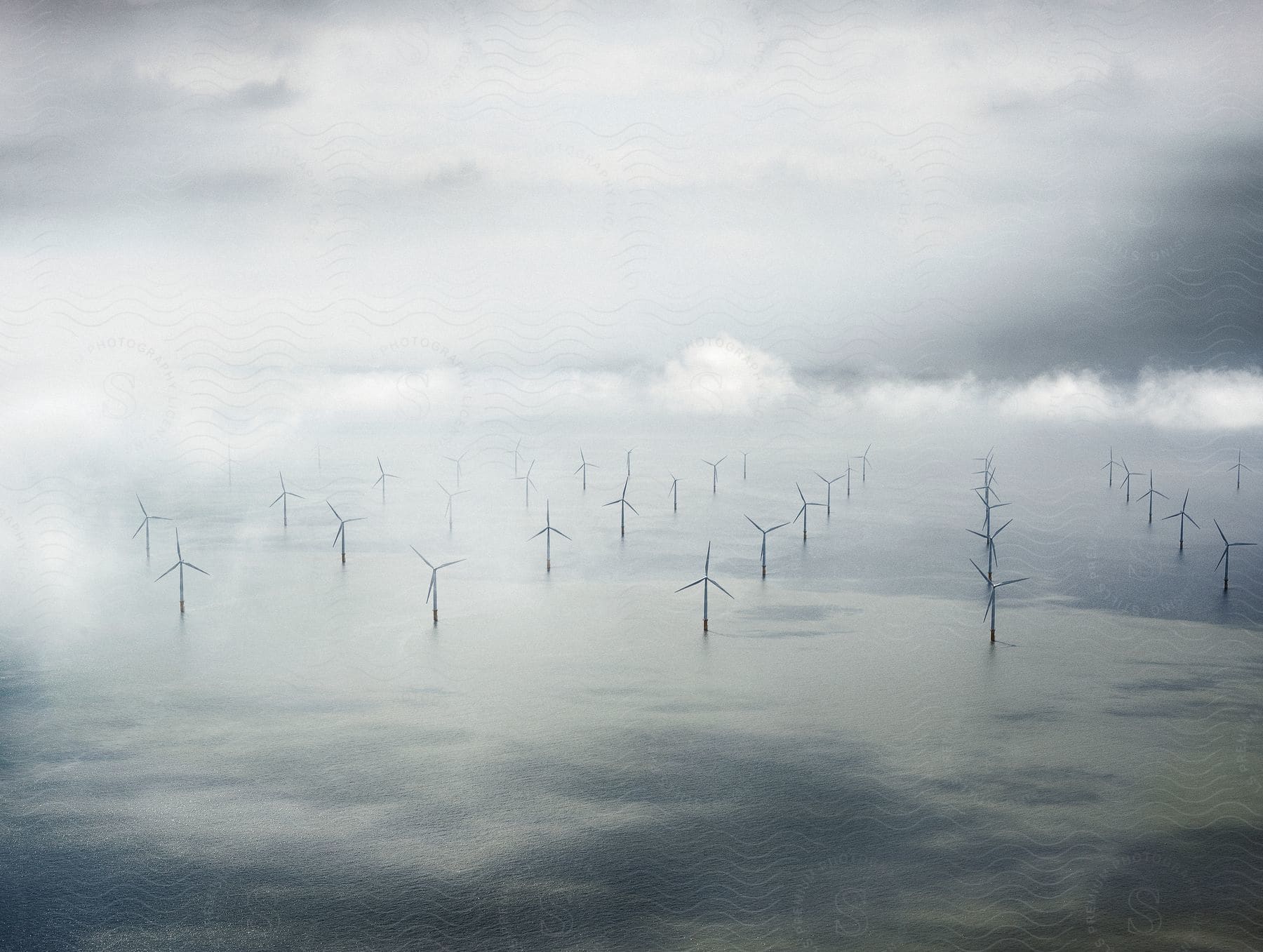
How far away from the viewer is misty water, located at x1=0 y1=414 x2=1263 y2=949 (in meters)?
33.7

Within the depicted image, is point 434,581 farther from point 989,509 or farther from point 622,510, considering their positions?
point 989,509

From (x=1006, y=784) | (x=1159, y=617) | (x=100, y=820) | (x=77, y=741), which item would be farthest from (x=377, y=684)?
→ (x=1159, y=617)

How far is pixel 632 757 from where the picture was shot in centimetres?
4797

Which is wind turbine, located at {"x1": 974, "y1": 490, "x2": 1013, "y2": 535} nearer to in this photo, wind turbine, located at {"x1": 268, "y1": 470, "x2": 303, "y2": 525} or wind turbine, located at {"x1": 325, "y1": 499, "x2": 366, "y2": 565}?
wind turbine, located at {"x1": 325, "y1": 499, "x2": 366, "y2": 565}

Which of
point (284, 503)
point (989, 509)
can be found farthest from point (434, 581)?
point (989, 509)

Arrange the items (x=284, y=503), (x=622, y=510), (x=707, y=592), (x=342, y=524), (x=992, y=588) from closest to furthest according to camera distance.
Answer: (x=992, y=588)
(x=707, y=592)
(x=342, y=524)
(x=622, y=510)
(x=284, y=503)

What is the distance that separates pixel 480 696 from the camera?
191 feet

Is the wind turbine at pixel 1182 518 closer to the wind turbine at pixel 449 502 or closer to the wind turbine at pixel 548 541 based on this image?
the wind turbine at pixel 548 541

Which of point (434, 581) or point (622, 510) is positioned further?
point (622, 510)

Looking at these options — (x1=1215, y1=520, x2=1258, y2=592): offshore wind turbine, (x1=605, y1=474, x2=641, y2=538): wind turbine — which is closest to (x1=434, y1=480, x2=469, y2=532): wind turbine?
(x1=605, y1=474, x2=641, y2=538): wind turbine

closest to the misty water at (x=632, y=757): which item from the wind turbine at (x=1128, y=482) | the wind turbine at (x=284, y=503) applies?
the wind turbine at (x=284, y=503)

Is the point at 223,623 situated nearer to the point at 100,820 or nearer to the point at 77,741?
the point at 77,741

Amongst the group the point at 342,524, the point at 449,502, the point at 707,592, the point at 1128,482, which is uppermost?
the point at 342,524

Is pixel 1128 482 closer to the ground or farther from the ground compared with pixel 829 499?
farther from the ground
